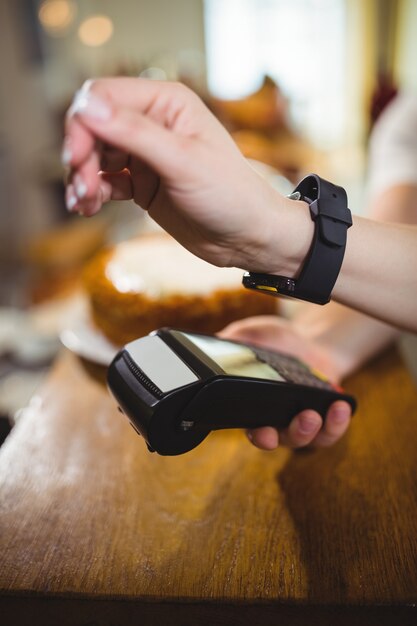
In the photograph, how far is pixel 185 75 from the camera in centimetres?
291

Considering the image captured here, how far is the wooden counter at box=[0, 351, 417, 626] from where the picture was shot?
397 millimetres

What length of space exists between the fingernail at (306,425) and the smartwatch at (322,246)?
120 millimetres

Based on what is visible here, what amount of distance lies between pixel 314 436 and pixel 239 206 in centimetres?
25

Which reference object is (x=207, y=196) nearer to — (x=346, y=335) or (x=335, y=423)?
(x=335, y=423)

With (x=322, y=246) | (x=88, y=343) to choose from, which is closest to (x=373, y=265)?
(x=322, y=246)

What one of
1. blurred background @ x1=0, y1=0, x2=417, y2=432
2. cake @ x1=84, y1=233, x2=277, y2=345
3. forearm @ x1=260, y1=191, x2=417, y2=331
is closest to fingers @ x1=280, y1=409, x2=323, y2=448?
forearm @ x1=260, y1=191, x2=417, y2=331

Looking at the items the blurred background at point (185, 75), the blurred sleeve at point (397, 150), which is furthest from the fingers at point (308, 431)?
the blurred background at point (185, 75)

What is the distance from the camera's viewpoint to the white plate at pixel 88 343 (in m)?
0.72

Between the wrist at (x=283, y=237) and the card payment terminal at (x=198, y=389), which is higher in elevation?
the wrist at (x=283, y=237)

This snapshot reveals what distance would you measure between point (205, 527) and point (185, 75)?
2.89 meters

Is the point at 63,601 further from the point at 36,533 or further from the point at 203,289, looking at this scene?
the point at 203,289

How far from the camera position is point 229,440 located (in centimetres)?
59

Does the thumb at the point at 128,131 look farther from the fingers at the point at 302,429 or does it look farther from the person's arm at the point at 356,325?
the person's arm at the point at 356,325

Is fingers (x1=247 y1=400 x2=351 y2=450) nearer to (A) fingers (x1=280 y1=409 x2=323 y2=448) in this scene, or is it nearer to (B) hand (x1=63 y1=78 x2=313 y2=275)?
(A) fingers (x1=280 y1=409 x2=323 y2=448)
